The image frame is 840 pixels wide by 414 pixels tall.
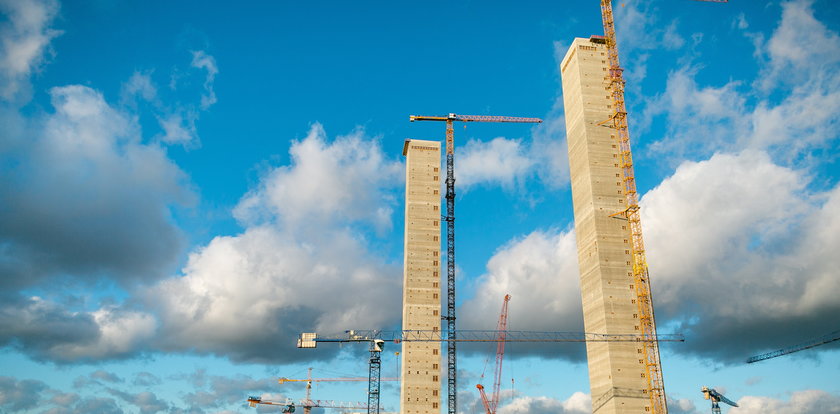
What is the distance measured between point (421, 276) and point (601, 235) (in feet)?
151

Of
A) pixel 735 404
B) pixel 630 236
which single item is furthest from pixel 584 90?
pixel 735 404

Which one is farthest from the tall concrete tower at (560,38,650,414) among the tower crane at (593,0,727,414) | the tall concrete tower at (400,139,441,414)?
the tall concrete tower at (400,139,441,414)

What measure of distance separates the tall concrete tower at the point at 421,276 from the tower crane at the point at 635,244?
4680cm

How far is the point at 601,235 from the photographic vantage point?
119000 mm

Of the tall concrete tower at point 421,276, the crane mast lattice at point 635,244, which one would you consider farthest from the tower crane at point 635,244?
the tall concrete tower at point 421,276

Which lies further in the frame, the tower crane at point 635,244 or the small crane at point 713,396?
the small crane at point 713,396

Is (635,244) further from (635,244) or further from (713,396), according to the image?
(713,396)

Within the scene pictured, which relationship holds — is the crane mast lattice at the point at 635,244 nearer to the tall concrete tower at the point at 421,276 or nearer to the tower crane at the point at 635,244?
the tower crane at the point at 635,244

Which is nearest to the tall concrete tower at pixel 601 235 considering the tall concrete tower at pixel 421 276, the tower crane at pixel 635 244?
the tower crane at pixel 635 244

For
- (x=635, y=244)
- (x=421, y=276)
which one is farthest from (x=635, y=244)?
(x=421, y=276)

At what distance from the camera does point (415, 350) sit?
143m

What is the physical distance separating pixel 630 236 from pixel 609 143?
19.1m

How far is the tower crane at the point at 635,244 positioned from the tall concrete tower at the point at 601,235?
3.07 ft

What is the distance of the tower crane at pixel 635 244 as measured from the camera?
112188 mm
